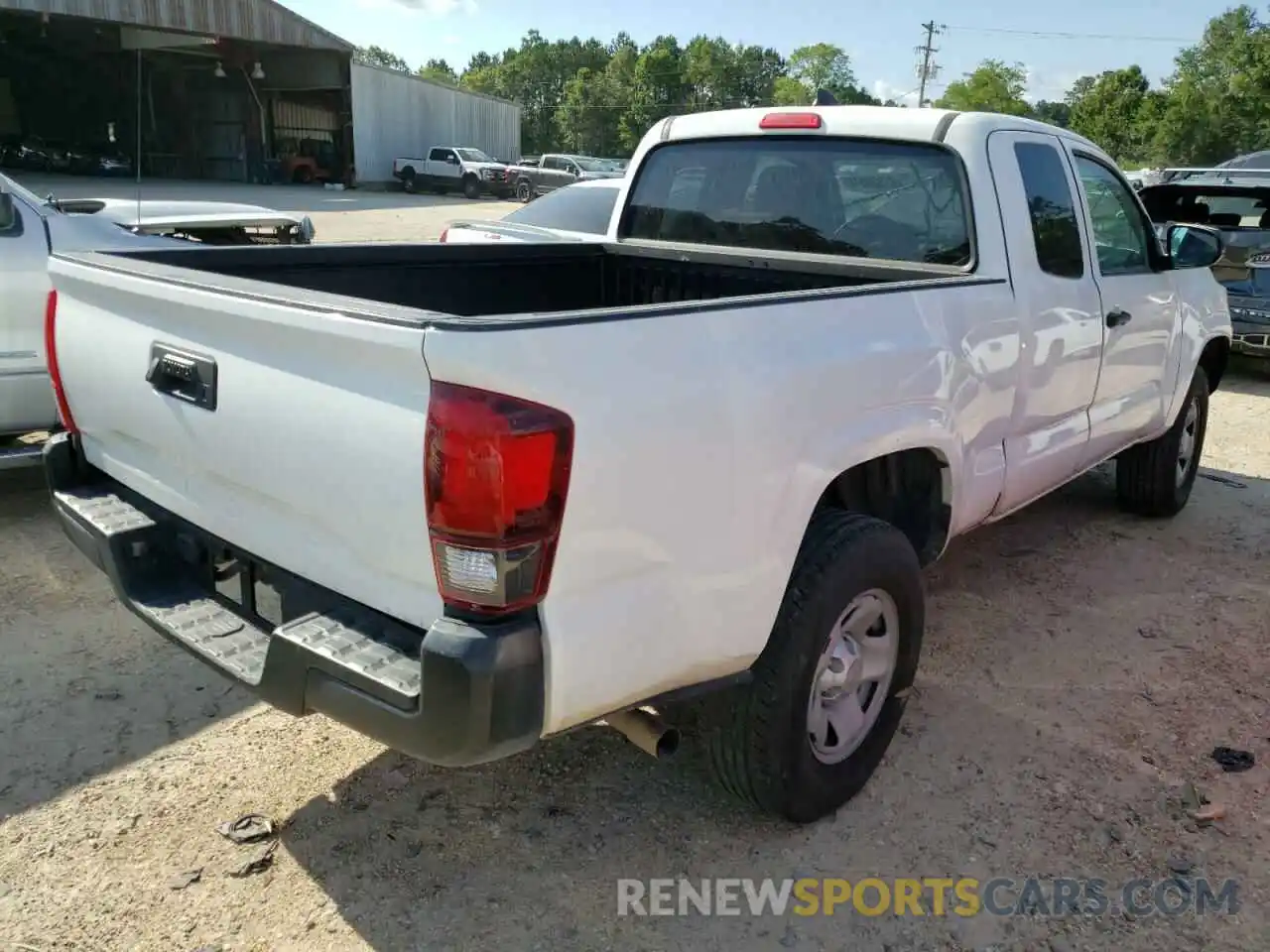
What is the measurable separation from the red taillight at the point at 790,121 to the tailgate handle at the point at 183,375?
251cm

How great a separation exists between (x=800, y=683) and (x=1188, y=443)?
401cm

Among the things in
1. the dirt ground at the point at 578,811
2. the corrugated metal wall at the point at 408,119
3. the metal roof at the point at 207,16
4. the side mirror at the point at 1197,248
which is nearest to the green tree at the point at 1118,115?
the corrugated metal wall at the point at 408,119

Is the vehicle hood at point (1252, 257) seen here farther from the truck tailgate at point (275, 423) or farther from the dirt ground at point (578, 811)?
the truck tailgate at point (275, 423)

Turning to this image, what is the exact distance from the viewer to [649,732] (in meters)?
2.45

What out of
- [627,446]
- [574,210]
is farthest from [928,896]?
[574,210]

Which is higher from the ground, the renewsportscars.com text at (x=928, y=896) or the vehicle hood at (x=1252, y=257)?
the vehicle hood at (x=1252, y=257)

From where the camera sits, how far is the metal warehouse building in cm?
3772

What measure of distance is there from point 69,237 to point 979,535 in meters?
4.90

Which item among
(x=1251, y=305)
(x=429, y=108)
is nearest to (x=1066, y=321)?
(x=1251, y=305)

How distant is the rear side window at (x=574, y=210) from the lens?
25.3ft

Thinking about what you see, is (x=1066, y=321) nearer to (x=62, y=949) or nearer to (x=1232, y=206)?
(x=62, y=949)

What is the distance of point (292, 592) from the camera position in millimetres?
2389

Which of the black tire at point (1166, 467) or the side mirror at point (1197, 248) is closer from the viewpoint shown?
the side mirror at point (1197, 248)

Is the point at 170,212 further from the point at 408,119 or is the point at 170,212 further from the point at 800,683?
the point at 408,119
